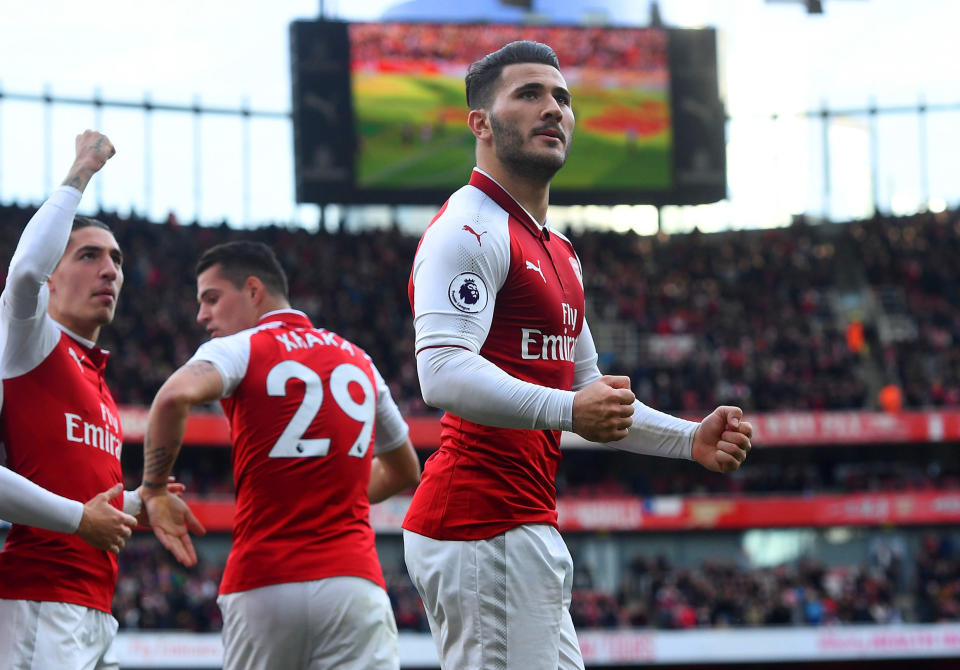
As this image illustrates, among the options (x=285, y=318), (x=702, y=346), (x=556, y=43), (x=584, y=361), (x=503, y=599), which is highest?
(x=556, y=43)

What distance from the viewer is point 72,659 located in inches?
179

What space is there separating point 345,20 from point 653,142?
343 inches

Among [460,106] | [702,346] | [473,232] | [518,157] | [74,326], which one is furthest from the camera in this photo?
[460,106]

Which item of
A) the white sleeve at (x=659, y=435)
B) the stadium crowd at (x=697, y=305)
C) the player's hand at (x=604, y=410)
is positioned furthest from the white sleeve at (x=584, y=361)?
the stadium crowd at (x=697, y=305)

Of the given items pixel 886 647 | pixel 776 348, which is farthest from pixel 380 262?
pixel 886 647

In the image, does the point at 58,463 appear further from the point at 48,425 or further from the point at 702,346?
the point at 702,346

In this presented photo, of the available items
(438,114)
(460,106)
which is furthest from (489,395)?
(460,106)

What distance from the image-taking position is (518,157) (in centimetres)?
412

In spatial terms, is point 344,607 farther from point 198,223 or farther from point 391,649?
point 198,223

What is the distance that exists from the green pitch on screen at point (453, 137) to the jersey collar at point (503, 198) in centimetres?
2816

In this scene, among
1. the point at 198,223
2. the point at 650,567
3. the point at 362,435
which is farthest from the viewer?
the point at 198,223

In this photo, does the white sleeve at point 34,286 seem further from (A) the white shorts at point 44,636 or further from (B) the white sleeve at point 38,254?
(A) the white shorts at point 44,636

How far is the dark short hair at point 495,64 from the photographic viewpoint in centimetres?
423

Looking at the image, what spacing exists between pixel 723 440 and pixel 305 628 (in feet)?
6.01
